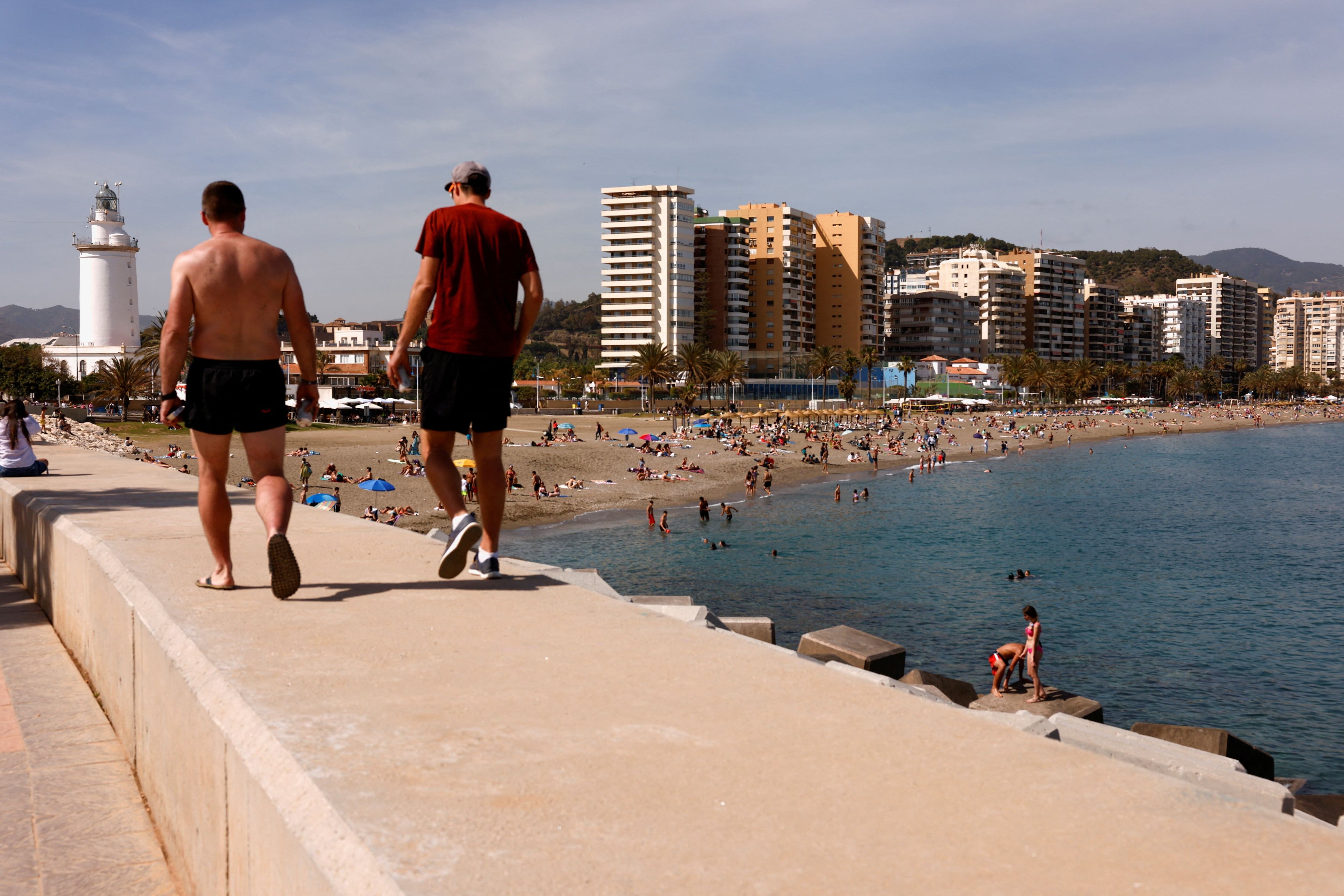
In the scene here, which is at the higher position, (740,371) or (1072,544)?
(740,371)

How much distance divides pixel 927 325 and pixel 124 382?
136990 mm

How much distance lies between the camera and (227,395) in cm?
440

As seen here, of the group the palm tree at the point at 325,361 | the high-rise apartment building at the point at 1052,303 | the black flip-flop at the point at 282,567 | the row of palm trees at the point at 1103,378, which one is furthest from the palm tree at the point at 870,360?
the black flip-flop at the point at 282,567

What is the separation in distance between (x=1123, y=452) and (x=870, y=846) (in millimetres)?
87070

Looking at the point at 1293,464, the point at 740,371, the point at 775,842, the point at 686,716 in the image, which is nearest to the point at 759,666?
the point at 686,716

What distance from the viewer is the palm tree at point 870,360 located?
128 m

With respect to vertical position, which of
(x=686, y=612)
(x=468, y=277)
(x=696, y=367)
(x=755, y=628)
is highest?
(x=696, y=367)

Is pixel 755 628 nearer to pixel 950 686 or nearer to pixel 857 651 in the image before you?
pixel 857 651

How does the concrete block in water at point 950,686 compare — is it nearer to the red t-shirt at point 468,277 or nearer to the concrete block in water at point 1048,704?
the concrete block in water at point 1048,704

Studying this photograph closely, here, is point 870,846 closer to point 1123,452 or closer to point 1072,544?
point 1072,544

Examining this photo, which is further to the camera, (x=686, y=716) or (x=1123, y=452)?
(x=1123, y=452)

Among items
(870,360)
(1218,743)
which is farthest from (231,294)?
(870,360)

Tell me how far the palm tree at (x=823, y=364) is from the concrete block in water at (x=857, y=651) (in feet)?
359

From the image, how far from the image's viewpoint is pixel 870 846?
1.90 metres
